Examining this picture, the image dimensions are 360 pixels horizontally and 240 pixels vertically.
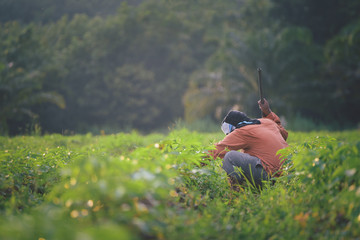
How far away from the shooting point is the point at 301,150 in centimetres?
345

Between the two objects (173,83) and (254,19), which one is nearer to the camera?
(254,19)

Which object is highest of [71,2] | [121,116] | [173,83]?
[71,2]

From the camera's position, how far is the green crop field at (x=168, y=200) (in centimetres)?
197

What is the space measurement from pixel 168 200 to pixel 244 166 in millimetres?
1423

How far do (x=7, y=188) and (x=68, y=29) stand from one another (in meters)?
25.8

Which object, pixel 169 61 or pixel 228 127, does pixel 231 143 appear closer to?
pixel 228 127

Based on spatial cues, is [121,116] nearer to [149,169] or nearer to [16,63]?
[16,63]

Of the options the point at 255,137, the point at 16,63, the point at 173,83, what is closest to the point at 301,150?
the point at 255,137

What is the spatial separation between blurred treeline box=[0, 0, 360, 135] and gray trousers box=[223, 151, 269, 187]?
850cm

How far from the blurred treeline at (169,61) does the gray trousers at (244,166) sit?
27.9 feet

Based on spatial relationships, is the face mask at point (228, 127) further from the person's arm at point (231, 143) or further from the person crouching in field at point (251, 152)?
the person's arm at point (231, 143)

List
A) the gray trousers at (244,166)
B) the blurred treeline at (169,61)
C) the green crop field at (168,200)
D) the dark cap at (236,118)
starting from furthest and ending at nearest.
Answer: the blurred treeline at (169,61)
the dark cap at (236,118)
the gray trousers at (244,166)
the green crop field at (168,200)

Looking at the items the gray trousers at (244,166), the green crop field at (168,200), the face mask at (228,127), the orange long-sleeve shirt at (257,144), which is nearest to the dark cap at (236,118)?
the face mask at (228,127)

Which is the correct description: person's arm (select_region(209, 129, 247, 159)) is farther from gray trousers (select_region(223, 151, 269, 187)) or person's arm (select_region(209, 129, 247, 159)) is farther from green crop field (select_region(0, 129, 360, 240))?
green crop field (select_region(0, 129, 360, 240))
